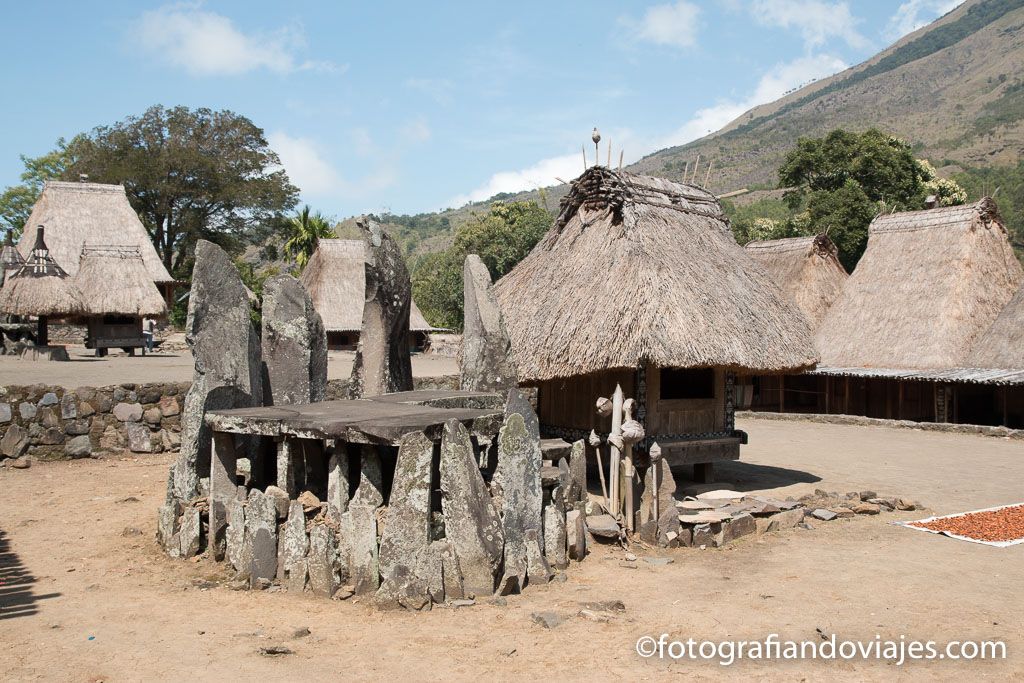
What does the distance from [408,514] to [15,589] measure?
320 cm

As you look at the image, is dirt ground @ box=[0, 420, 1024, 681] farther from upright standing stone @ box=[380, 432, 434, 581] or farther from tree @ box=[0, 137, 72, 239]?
tree @ box=[0, 137, 72, 239]

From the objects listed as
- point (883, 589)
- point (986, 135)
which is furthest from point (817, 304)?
point (986, 135)

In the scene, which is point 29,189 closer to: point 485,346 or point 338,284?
point 338,284

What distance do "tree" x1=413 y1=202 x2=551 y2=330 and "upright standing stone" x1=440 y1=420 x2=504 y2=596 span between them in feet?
87.0

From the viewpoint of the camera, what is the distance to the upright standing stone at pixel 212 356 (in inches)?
301

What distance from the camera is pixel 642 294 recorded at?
9484 mm

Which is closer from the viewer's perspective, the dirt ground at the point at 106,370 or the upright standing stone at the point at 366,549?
the upright standing stone at the point at 366,549

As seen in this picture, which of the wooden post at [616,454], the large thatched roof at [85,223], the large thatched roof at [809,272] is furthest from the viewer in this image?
the large thatched roof at [85,223]

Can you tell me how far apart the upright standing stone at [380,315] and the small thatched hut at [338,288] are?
19691mm

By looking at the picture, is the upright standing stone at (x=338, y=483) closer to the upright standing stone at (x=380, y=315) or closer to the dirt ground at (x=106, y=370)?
the upright standing stone at (x=380, y=315)

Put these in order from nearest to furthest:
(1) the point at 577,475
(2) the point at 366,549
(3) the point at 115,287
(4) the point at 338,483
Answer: (2) the point at 366,549, (4) the point at 338,483, (1) the point at 577,475, (3) the point at 115,287

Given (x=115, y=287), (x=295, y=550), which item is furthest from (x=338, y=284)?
(x=295, y=550)

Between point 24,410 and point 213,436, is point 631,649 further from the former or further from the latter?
point 24,410

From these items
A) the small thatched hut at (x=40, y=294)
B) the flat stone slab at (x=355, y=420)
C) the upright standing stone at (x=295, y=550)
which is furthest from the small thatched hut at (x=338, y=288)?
the upright standing stone at (x=295, y=550)
